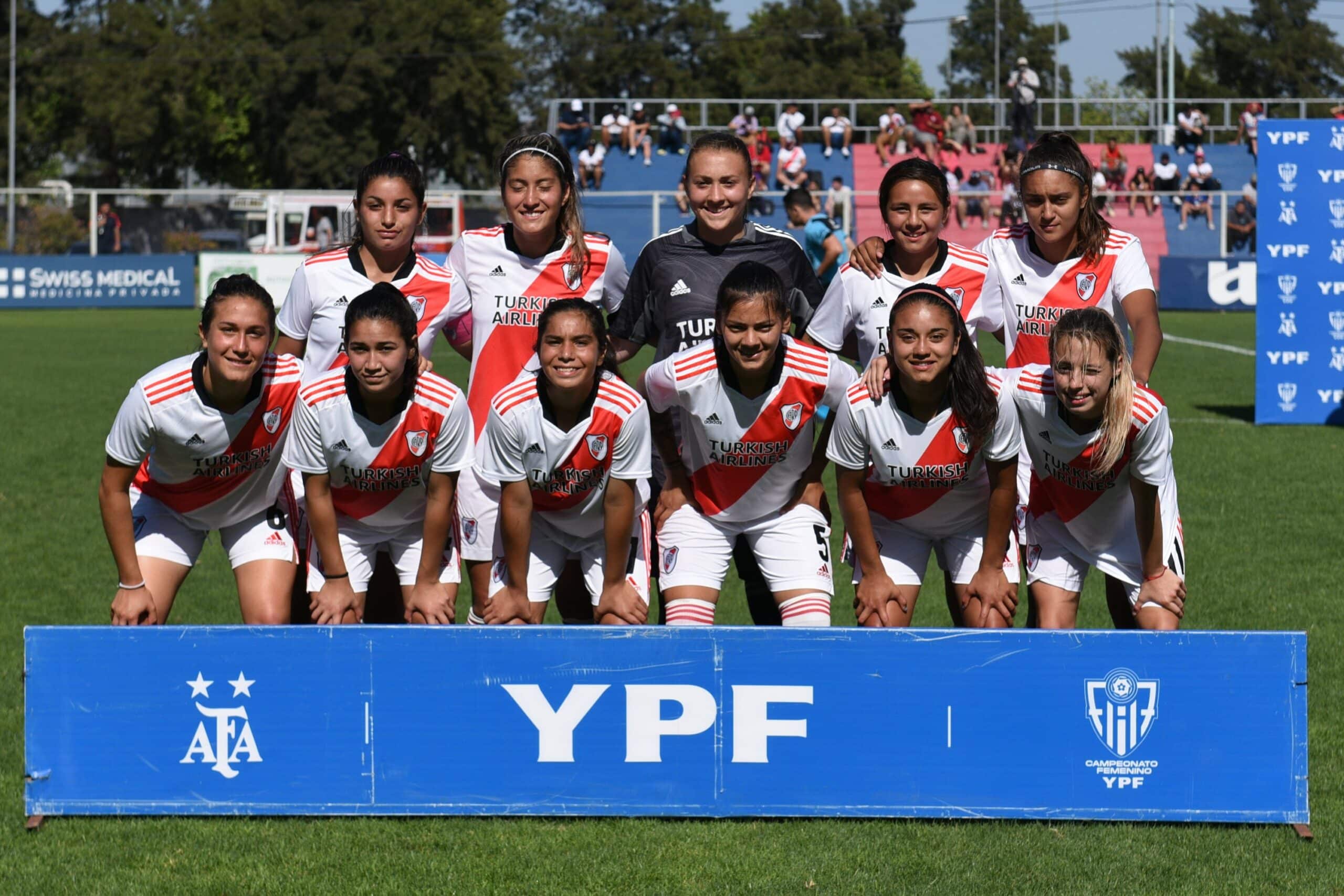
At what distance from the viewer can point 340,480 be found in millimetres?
5137

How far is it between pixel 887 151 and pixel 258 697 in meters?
34.2

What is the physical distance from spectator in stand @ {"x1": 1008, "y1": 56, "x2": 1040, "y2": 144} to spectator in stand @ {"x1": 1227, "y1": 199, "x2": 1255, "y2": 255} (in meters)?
4.38

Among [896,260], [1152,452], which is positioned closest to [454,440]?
[896,260]

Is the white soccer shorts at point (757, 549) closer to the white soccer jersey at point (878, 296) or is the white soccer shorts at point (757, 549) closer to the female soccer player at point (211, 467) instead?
the white soccer jersey at point (878, 296)

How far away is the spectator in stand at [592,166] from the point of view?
35156mm

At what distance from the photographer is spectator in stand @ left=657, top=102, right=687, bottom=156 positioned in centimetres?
3669

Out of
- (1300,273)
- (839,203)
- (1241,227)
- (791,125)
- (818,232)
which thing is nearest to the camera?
(1300,273)

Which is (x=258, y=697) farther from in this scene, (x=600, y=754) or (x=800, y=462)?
(x=800, y=462)

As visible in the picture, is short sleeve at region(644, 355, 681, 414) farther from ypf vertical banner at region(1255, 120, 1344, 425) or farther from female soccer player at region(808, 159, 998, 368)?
ypf vertical banner at region(1255, 120, 1344, 425)

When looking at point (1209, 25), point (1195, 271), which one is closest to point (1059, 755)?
point (1195, 271)

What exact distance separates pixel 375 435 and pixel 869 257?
1.82 metres

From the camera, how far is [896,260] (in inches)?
219

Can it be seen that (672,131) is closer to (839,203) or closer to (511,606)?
(839,203)

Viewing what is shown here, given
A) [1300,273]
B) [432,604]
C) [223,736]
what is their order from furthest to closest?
[1300,273], [432,604], [223,736]
